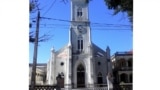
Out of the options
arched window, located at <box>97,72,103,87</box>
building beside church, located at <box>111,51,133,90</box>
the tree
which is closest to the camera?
the tree

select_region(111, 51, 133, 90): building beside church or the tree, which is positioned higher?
the tree

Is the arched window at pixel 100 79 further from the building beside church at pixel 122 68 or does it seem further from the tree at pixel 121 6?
the tree at pixel 121 6

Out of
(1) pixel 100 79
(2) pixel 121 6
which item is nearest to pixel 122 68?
(1) pixel 100 79

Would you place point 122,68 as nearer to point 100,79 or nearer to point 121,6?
point 100,79

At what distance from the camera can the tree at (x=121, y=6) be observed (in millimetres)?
1937

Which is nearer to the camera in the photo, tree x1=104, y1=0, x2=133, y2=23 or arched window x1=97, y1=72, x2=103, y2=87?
tree x1=104, y1=0, x2=133, y2=23

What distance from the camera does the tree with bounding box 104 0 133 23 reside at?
194cm

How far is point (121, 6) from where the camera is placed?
2.03 meters

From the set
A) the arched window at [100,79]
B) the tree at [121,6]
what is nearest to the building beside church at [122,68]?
the arched window at [100,79]

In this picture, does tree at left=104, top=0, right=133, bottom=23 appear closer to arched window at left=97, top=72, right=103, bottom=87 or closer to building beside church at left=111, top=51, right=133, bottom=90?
building beside church at left=111, top=51, right=133, bottom=90

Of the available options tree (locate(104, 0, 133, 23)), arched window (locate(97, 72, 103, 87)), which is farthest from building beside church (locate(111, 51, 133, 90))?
tree (locate(104, 0, 133, 23))

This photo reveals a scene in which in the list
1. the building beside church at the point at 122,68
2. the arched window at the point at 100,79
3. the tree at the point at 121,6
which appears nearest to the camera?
the tree at the point at 121,6
